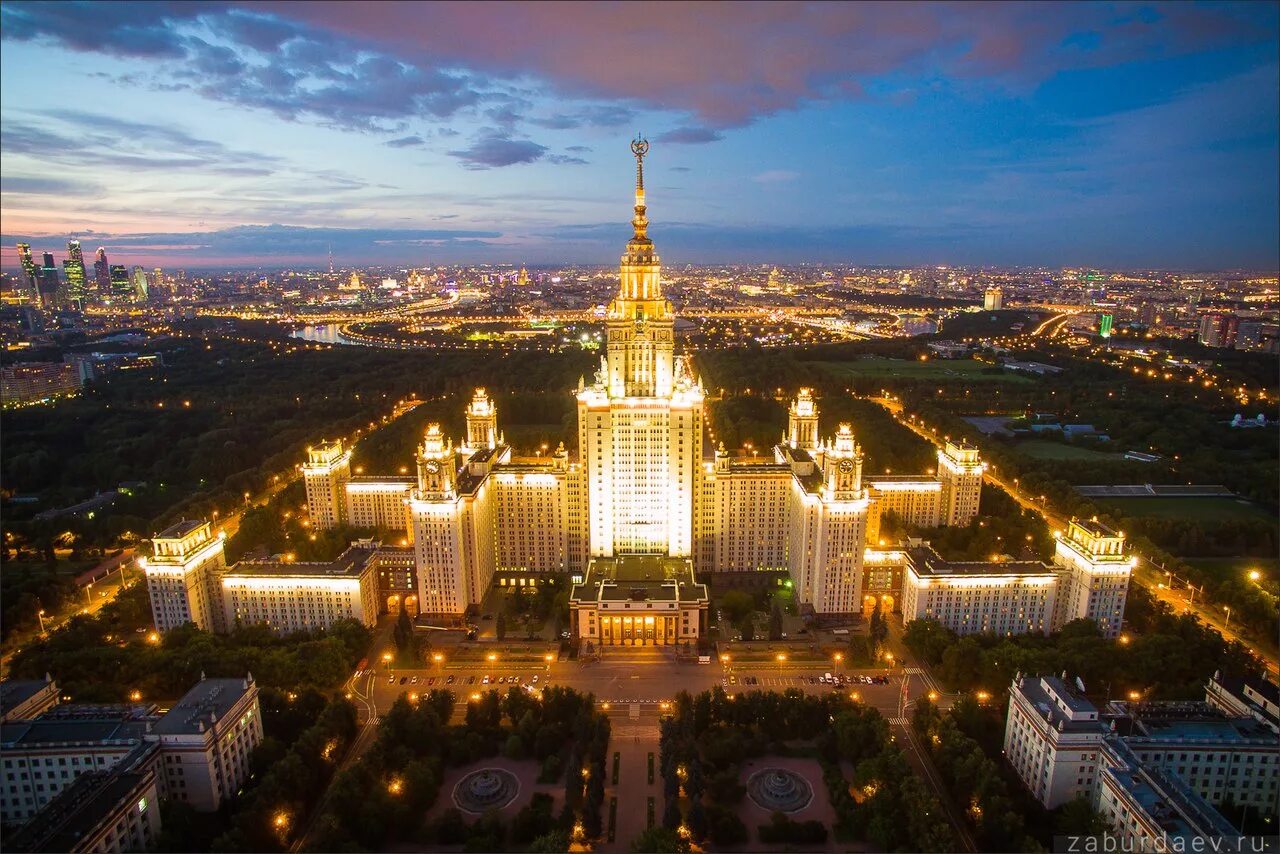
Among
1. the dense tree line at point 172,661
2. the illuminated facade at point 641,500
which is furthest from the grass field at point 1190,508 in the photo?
the dense tree line at point 172,661

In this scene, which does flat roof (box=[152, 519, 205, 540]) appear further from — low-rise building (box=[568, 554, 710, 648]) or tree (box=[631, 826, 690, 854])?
tree (box=[631, 826, 690, 854])

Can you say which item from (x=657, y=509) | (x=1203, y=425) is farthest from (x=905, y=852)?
(x=1203, y=425)

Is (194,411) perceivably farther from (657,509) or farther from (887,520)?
(887,520)

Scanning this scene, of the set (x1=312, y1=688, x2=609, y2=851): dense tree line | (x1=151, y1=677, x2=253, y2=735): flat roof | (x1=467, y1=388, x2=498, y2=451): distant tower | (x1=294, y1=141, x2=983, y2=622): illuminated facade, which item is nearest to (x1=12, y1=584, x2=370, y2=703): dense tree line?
(x1=151, y1=677, x2=253, y2=735): flat roof

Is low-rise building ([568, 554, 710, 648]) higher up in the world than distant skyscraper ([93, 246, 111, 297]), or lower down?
lower down

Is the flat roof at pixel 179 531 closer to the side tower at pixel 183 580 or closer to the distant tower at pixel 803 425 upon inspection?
the side tower at pixel 183 580

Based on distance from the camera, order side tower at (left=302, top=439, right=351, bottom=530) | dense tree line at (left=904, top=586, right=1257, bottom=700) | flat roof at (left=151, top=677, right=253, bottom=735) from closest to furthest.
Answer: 1. flat roof at (left=151, top=677, right=253, bottom=735)
2. dense tree line at (left=904, top=586, right=1257, bottom=700)
3. side tower at (left=302, top=439, right=351, bottom=530)
